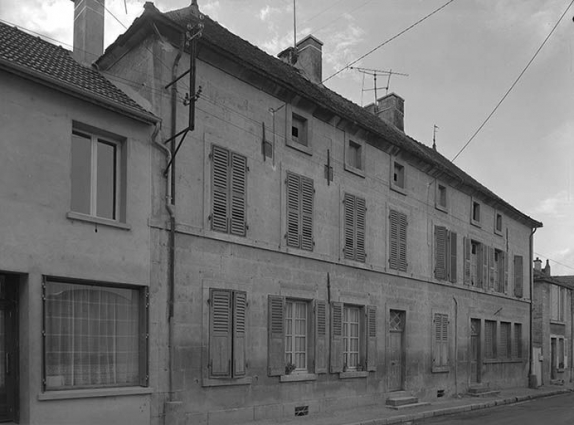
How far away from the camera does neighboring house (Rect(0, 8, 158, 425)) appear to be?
9141mm

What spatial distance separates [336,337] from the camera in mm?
15336

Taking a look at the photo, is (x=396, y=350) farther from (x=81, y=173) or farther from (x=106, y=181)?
(x=81, y=173)

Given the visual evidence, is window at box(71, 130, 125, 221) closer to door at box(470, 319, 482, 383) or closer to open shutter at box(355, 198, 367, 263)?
open shutter at box(355, 198, 367, 263)

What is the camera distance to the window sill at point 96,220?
974cm

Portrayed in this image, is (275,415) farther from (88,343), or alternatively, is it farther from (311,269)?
(88,343)

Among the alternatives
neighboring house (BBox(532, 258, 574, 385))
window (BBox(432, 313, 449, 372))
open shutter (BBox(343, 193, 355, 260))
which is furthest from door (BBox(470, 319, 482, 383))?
open shutter (BBox(343, 193, 355, 260))

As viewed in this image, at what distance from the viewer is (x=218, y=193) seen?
12453mm

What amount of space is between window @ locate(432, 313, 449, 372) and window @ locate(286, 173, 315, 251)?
23.6 feet

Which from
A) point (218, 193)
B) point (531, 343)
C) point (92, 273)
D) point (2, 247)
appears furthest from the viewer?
point (531, 343)

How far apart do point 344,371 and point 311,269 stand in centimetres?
282

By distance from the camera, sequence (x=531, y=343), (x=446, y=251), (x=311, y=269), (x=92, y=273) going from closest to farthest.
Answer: (x=92, y=273) < (x=311, y=269) < (x=446, y=251) < (x=531, y=343)

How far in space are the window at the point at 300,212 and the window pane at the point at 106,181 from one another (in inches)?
180

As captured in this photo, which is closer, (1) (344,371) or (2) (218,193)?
(2) (218,193)

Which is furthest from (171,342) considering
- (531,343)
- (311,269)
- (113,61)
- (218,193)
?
(531,343)
